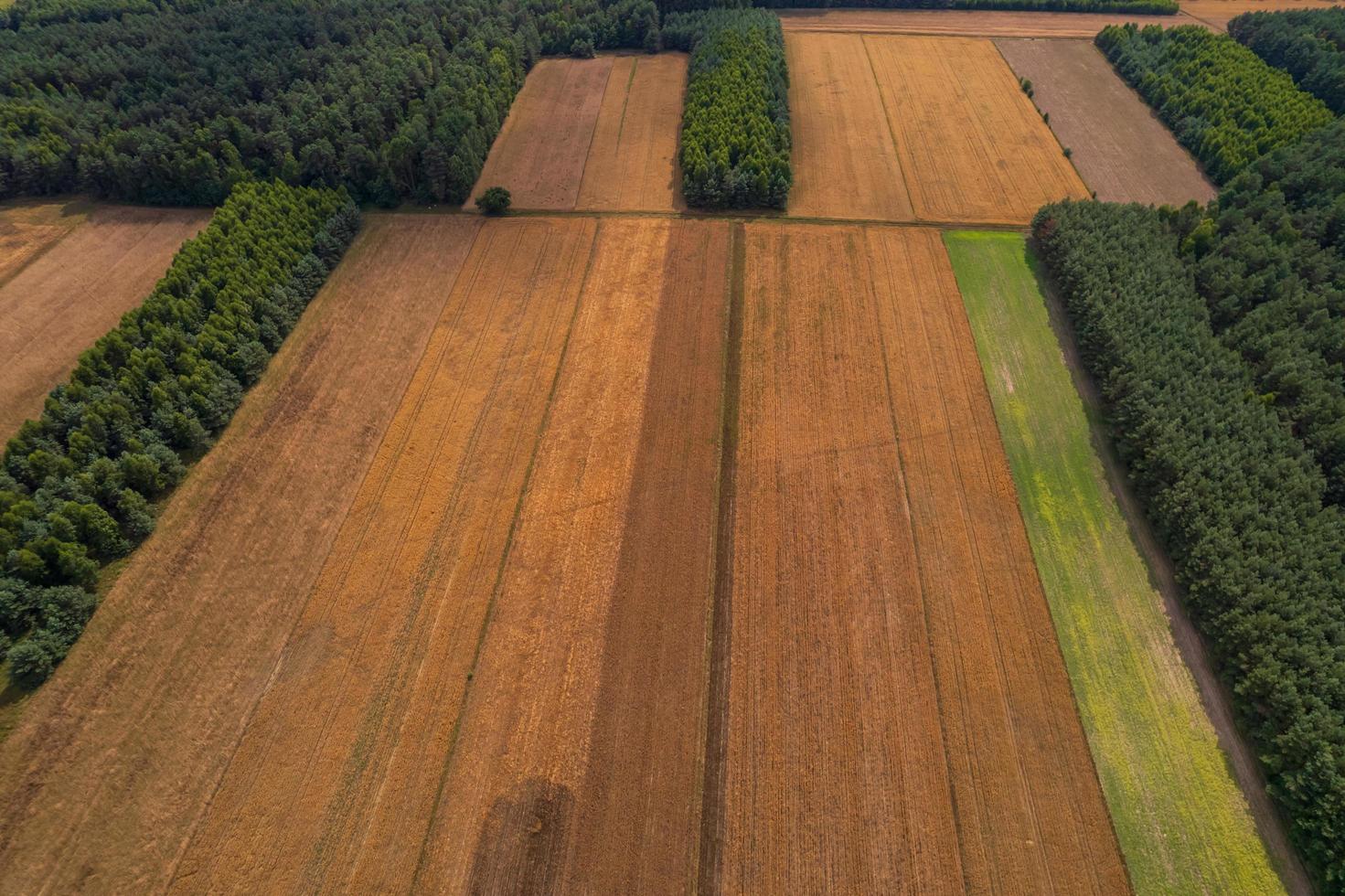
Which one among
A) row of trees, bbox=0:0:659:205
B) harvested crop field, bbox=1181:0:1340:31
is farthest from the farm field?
harvested crop field, bbox=1181:0:1340:31

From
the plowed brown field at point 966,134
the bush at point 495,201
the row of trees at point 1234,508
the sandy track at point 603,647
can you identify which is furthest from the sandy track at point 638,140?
the row of trees at point 1234,508

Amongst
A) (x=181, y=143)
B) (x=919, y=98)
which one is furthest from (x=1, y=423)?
(x=919, y=98)

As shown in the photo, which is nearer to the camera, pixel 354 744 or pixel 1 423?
pixel 354 744

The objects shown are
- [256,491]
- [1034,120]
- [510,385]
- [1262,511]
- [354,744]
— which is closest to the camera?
[354,744]

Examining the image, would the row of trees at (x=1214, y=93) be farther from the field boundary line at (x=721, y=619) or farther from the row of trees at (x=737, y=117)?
the field boundary line at (x=721, y=619)

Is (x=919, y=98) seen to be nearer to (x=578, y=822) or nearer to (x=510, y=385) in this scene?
(x=510, y=385)

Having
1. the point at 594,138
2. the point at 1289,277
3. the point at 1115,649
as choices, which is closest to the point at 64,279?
the point at 594,138

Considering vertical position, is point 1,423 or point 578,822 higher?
point 1,423
